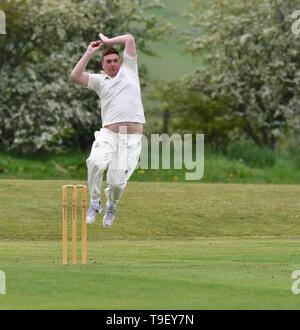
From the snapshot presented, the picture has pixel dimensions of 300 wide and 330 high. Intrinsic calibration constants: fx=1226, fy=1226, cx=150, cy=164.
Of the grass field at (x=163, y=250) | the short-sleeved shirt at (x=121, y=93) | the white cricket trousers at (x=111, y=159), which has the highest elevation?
the short-sleeved shirt at (x=121, y=93)

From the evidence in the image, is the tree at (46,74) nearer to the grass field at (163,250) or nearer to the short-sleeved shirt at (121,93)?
the grass field at (163,250)

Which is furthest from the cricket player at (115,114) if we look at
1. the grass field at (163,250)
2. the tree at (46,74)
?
the tree at (46,74)

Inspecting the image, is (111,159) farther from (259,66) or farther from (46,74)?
(259,66)

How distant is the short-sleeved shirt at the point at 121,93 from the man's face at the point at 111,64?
0.21 feet

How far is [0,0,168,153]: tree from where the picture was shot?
Result: 39344mm

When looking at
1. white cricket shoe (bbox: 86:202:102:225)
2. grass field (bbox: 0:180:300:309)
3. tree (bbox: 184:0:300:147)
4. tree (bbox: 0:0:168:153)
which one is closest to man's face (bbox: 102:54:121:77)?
white cricket shoe (bbox: 86:202:102:225)

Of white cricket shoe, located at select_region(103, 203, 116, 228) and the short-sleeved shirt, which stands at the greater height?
the short-sleeved shirt

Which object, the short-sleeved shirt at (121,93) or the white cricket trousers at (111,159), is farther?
the white cricket trousers at (111,159)

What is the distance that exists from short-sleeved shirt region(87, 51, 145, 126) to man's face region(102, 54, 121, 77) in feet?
0.21

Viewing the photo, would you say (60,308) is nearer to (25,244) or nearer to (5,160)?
(25,244)

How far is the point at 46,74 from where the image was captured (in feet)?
132

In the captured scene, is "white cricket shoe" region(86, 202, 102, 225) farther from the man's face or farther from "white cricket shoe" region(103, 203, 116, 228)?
the man's face

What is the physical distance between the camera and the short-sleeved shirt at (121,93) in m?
18.5

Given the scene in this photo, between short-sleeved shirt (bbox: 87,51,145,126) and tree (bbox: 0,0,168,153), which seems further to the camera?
tree (bbox: 0,0,168,153)
